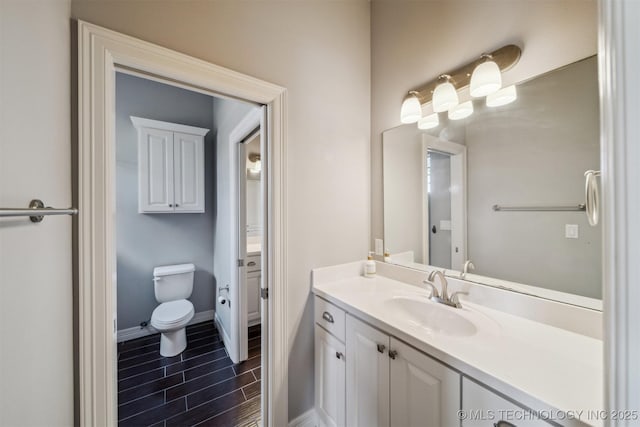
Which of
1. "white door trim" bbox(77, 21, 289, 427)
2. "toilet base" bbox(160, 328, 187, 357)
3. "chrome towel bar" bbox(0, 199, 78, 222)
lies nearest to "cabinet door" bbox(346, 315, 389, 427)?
"white door trim" bbox(77, 21, 289, 427)

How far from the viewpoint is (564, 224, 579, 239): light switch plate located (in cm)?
94

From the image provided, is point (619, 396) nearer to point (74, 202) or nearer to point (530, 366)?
point (530, 366)

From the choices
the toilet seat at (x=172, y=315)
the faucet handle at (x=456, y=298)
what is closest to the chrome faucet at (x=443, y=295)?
the faucet handle at (x=456, y=298)

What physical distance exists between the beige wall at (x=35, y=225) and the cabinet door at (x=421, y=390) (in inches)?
42.0

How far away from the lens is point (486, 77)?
109 centimetres

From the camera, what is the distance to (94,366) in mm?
869

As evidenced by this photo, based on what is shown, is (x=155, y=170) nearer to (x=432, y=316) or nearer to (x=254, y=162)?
(x=254, y=162)

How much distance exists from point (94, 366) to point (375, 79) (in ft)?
7.03

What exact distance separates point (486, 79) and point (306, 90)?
3.05 ft

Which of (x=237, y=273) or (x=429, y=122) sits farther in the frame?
(x=237, y=273)

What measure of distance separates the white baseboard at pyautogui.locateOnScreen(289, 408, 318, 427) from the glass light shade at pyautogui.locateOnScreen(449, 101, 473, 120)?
75.6 inches

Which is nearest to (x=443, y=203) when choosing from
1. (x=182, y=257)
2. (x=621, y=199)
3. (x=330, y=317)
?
(x=330, y=317)

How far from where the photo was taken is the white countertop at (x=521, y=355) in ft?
2.00

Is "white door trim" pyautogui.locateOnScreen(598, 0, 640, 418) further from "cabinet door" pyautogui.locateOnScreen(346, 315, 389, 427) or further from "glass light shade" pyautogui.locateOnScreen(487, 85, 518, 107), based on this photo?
"glass light shade" pyautogui.locateOnScreen(487, 85, 518, 107)
